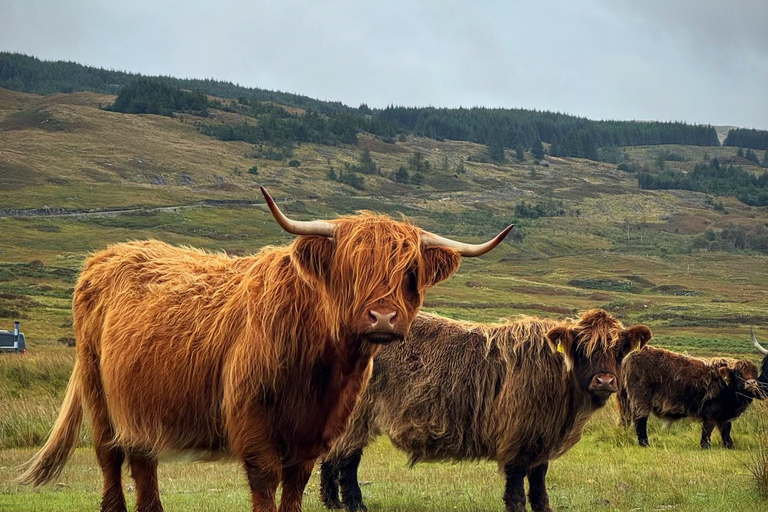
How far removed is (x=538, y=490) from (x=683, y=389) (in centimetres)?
829

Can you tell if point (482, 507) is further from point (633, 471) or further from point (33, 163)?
point (33, 163)

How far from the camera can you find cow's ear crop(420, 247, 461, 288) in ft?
17.9

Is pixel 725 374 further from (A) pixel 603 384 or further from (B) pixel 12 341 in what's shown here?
(B) pixel 12 341

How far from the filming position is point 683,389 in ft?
52.9

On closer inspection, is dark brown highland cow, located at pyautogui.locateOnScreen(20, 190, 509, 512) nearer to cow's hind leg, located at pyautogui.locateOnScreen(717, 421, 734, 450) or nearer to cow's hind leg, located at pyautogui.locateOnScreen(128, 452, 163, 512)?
cow's hind leg, located at pyautogui.locateOnScreen(128, 452, 163, 512)

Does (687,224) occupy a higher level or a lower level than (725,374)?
lower

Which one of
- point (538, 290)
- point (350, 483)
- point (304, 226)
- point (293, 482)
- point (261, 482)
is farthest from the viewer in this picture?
point (538, 290)

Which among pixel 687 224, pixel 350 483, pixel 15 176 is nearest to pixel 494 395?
pixel 350 483

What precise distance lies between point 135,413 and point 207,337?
851 millimetres

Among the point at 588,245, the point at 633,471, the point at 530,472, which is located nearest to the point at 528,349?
the point at 530,472

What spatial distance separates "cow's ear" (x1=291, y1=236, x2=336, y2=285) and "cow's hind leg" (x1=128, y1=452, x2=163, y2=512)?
224cm

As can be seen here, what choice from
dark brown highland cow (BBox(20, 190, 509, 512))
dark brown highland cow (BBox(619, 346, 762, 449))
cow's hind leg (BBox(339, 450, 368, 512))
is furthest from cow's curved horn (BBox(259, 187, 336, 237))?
dark brown highland cow (BBox(619, 346, 762, 449))

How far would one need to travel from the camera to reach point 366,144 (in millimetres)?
183750

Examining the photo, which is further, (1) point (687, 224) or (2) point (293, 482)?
(1) point (687, 224)
